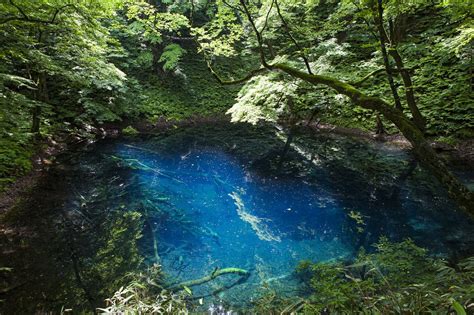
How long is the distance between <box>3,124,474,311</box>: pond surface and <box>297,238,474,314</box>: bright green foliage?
1.32 ft

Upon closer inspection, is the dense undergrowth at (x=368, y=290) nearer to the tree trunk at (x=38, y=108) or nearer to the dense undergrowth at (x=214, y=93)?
the dense undergrowth at (x=214, y=93)

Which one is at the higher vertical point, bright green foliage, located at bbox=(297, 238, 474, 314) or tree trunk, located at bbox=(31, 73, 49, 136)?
bright green foliage, located at bbox=(297, 238, 474, 314)

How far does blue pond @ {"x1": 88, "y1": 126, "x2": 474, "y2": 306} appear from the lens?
506 cm

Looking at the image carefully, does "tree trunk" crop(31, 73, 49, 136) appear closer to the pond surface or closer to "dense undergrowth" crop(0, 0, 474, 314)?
"dense undergrowth" crop(0, 0, 474, 314)

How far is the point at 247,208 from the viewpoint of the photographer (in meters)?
7.12

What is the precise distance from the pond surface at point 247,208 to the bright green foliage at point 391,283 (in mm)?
401

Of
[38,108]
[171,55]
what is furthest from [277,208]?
[171,55]

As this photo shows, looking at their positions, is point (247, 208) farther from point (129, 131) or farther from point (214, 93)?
point (214, 93)

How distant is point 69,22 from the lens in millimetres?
6875

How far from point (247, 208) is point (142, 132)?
928 centimetres

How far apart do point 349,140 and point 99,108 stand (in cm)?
1077

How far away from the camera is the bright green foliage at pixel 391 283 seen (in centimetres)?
220

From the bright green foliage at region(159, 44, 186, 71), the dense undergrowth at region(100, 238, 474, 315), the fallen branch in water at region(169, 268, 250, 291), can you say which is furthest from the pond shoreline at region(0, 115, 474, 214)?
the dense undergrowth at region(100, 238, 474, 315)

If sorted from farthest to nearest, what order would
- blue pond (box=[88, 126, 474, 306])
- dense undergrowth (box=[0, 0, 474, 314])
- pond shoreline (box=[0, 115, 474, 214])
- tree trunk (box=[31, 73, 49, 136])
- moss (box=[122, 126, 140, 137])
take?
moss (box=[122, 126, 140, 137]) < tree trunk (box=[31, 73, 49, 136]) < pond shoreline (box=[0, 115, 474, 214]) < blue pond (box=[88, 126, 474, 306]) < dense undergrowth (box=[0, 0, 474, 314])
